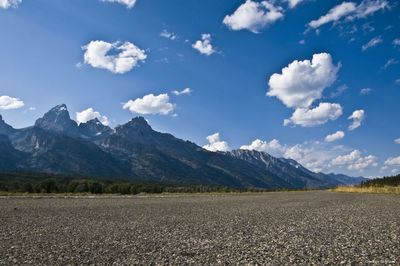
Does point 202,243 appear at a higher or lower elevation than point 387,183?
lower

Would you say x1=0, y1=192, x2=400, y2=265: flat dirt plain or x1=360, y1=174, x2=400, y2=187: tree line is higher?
x1=360, y1=174, x2=400, y2=187: tree line

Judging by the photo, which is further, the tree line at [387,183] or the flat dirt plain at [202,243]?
the tree line at [387,183]

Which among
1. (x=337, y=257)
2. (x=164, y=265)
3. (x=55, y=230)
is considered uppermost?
(x=337, y=257)

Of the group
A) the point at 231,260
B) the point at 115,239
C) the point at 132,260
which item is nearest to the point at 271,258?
the point at 231,260

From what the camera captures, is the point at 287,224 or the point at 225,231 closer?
the point at 225,231

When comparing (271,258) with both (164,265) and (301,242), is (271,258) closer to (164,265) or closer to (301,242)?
(301,242)

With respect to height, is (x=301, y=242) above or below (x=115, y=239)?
above

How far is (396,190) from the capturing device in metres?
49.7

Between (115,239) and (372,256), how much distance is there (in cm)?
985

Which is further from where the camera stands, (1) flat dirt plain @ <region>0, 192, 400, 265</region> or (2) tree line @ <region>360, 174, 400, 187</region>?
(2) tree line @ <region>360, 174, 400, 187</region>

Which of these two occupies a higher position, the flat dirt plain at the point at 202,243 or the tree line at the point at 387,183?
the tree line at the point at 387,183

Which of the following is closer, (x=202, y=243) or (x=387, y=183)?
(x=202, y=243)

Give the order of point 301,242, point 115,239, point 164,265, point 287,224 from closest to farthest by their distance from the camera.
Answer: point 164,265, point 301,242, point 115,239, point 287,224

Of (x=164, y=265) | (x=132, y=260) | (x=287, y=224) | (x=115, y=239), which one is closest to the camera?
(x=164, y=265)
